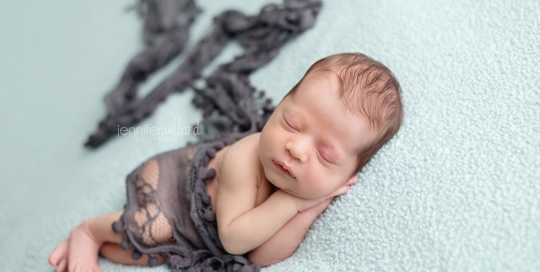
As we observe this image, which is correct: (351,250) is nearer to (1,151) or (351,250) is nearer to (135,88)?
(135,88)

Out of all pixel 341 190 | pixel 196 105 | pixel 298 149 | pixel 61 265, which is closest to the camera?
pixel 298 149

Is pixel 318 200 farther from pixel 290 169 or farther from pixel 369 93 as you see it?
pixel 369 93

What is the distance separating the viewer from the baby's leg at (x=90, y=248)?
1106 mm

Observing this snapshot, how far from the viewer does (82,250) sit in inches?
44.1

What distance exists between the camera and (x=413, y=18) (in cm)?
121

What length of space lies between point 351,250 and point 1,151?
1067 mm

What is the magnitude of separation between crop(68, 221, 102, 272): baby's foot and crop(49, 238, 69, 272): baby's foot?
0.02m

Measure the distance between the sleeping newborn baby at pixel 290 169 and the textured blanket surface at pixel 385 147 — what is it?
0.15 feet

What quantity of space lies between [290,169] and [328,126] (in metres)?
0.10

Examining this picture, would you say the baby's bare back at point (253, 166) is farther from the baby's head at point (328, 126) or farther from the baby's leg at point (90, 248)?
the baby's leg at point (90, 248)

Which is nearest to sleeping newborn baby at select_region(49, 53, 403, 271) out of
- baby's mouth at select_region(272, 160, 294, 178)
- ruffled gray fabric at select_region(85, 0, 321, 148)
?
baby's mouth at select_region(272, 160, 294, 178)

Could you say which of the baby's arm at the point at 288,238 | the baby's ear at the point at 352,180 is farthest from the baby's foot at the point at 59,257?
the baby's ear at the point at 352,180

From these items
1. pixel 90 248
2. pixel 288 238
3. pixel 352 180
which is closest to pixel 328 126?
pixel 352 180

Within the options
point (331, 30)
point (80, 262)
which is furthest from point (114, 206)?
point (331, 30)
